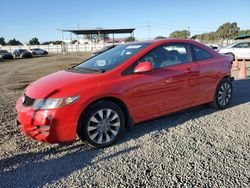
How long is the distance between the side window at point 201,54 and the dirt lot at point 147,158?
1272 millimetres

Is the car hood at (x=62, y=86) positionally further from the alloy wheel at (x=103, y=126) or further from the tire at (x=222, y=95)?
the tire at (x=222, y=95)

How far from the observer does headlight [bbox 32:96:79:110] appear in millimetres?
3929

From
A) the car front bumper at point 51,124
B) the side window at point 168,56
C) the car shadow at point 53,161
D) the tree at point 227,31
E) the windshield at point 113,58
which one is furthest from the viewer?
the tree at point 227,31

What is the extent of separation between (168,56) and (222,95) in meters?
1.85

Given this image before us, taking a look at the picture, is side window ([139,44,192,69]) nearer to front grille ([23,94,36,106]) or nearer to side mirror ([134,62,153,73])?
side mirror ([134,62,153,73])

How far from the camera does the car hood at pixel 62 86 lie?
4.03 m

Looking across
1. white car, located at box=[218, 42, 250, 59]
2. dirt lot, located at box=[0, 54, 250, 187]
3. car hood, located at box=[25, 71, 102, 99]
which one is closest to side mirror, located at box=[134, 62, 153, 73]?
car hood, located at box=[25, 71, 102, 99]

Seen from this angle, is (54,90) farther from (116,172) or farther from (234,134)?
(234,134)

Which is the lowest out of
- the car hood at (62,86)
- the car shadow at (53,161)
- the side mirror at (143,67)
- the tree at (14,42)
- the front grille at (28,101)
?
the car shadow at (53,161)

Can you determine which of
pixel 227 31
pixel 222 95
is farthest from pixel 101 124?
pixel 227 31

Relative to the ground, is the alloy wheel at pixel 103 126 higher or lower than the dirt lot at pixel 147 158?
higher

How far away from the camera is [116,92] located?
4.32m

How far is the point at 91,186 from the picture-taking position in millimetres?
3217

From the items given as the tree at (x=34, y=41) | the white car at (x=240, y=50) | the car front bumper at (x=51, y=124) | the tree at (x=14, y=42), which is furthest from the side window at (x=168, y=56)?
the tree at (x=14, y=42)
